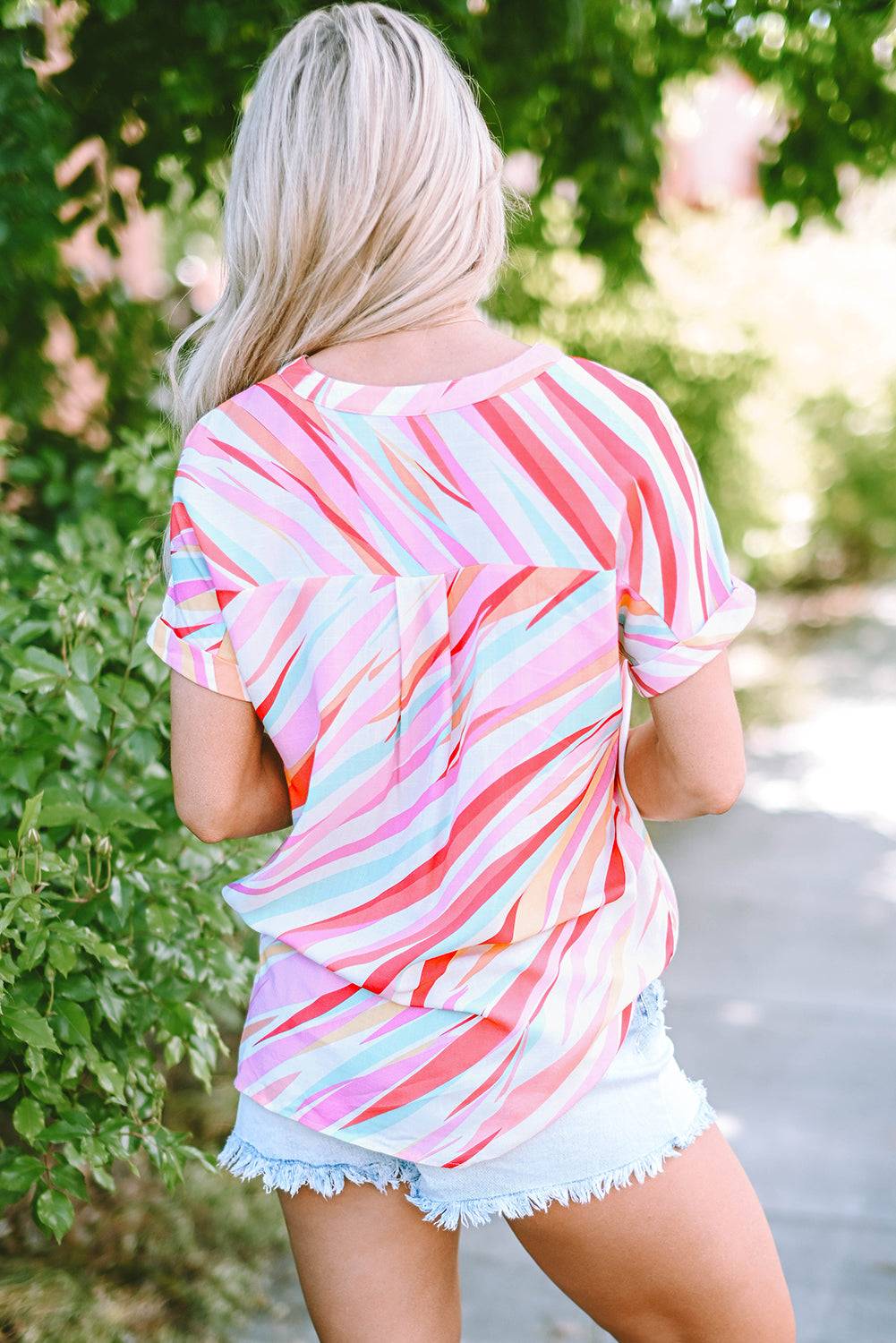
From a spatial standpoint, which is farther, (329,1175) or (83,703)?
(83,703)

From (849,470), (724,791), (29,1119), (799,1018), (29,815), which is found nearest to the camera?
(724,791)

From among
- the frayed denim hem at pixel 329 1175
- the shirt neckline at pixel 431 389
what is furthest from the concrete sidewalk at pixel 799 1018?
the shirt neckline at pixel 431 389

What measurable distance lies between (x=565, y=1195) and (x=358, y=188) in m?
0.97

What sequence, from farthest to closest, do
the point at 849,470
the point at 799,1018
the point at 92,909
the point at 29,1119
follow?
the point at 849,470 < the point at 799,1018 < the point at 92,909 < the point at 29,1119

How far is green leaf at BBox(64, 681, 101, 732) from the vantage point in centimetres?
200

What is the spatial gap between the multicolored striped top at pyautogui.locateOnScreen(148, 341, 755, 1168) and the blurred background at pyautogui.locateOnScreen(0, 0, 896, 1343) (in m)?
0.53

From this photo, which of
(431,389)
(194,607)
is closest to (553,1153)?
(194,607)

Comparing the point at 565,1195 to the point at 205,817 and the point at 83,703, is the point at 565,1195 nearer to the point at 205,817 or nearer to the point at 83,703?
the point at 205,817

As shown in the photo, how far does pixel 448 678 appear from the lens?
1227mm

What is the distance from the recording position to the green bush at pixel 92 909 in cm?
178

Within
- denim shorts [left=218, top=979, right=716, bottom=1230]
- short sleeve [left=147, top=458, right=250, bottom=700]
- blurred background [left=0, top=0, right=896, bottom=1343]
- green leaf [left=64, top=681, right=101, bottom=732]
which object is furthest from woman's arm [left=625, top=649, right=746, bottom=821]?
green leaf [left=64, top=681, right=101, bottom=732]

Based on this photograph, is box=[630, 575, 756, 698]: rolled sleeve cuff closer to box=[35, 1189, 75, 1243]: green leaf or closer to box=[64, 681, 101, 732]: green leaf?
box=[64, 681, 101, 732]: green leaf

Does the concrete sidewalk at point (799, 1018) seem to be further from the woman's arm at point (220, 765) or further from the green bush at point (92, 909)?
the woman's arm at point (220, 765)

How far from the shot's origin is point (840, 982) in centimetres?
411
